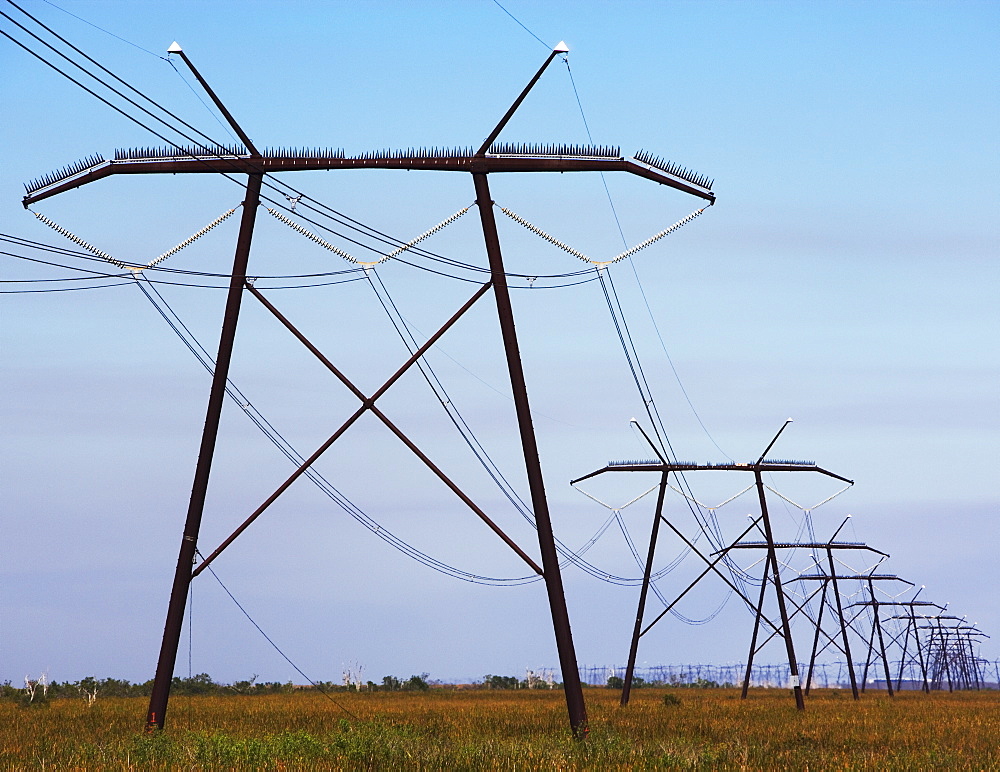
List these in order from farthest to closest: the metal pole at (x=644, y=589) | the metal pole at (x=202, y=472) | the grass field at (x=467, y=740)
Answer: the metal pole at (x=644, y=589) < the metal pole at (x=202, y=472) < the grass field at (x=467, y=740)

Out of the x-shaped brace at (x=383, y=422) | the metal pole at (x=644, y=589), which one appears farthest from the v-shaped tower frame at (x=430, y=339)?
the metal pole at (x=644, y=589)

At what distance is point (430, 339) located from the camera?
23.9 metres

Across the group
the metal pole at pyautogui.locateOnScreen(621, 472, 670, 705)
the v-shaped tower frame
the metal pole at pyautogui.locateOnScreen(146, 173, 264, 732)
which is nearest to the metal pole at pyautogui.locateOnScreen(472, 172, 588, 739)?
the v-shaped tower frame

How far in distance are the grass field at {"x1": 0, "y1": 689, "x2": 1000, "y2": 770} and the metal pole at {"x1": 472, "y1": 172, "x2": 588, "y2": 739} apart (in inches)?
42.1

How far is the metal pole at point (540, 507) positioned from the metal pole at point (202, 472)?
5090mm

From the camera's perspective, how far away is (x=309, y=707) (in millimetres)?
37031

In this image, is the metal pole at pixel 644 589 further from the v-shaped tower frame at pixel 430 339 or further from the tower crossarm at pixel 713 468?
the v-shaped tower frame at pixel 430 339

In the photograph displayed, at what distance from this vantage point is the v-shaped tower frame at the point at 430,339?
2364cm

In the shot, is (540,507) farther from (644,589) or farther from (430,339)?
(644,589)

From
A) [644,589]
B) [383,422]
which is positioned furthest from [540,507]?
[644,589]

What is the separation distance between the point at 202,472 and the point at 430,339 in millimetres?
5274

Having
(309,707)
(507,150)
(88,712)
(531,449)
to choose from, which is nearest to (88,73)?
(507,150)

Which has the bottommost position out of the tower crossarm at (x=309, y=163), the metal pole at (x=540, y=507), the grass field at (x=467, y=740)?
the grass field at (x=467, y=740)

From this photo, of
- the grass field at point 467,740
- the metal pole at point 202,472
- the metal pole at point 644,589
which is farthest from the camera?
the metal pole at point 644,589
